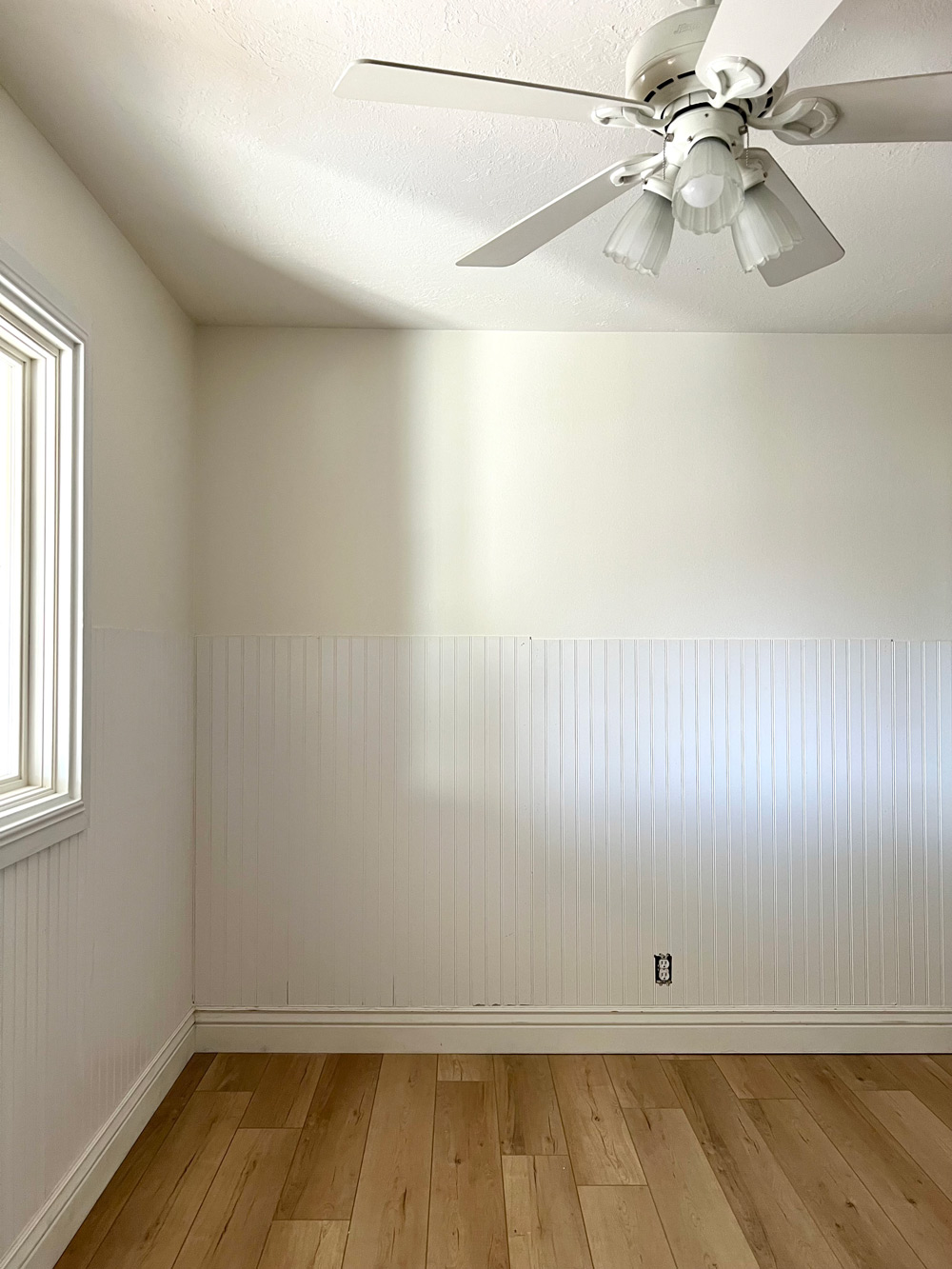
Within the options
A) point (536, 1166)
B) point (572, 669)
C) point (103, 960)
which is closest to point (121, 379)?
point (103, 960)

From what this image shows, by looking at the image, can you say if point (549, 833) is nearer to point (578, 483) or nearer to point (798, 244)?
point (578, 483)

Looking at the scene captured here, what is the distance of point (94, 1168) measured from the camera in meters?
2.20

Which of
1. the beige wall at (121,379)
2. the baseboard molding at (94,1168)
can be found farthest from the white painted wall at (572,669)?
the baseboard molding at (94,1168)

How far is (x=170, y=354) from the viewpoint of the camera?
9.45ft

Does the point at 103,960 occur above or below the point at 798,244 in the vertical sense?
below

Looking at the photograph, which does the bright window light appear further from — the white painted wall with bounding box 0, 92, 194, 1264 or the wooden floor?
the wooden floor

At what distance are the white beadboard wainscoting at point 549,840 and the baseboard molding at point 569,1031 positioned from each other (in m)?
0.02

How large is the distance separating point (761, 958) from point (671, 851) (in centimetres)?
47

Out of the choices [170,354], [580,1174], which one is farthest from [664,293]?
[580,1174]

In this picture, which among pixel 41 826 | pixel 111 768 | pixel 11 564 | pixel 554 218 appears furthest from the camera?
pixel 111 768

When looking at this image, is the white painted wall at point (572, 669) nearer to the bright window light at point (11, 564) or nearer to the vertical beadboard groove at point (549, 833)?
the vertical beadboard groove at point (549, 833)

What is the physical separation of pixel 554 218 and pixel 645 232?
0.16m

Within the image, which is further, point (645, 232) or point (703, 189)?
point (645, 232)

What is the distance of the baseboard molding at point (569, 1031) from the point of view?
10.1 ft
